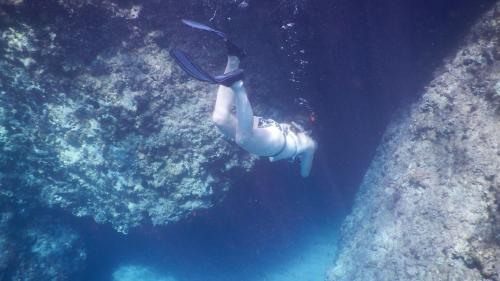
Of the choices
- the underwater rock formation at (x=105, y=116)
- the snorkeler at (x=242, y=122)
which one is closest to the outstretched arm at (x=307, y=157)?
the snorkeler at (x=242, y=122)

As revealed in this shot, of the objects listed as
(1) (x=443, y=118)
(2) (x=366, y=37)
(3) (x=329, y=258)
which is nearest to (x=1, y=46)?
(2) (x=366, y=37)

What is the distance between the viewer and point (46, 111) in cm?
466

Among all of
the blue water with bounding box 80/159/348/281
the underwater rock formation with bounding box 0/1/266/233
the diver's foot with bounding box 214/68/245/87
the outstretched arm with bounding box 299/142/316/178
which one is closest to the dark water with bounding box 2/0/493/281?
the blue water with bounding box 80/159/348/281

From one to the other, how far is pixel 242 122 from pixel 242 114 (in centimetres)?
12

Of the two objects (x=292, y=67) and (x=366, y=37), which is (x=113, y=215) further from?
(x=366, y=37)

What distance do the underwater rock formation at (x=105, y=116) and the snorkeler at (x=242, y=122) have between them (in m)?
0.50

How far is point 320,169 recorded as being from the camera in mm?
6641

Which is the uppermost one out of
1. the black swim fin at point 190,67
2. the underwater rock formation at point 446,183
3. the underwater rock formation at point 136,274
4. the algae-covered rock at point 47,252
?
the black swim fin at point 190,67

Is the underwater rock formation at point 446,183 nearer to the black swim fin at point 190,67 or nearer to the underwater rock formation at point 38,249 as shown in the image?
the black swim fin at point 190,67

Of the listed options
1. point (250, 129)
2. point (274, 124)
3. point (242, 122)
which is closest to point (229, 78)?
point (242, 122)

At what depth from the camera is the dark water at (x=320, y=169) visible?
15.0 ft

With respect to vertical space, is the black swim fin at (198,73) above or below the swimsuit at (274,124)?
above

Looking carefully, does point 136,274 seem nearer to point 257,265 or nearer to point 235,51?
point 257,265

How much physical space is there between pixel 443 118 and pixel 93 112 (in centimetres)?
450
